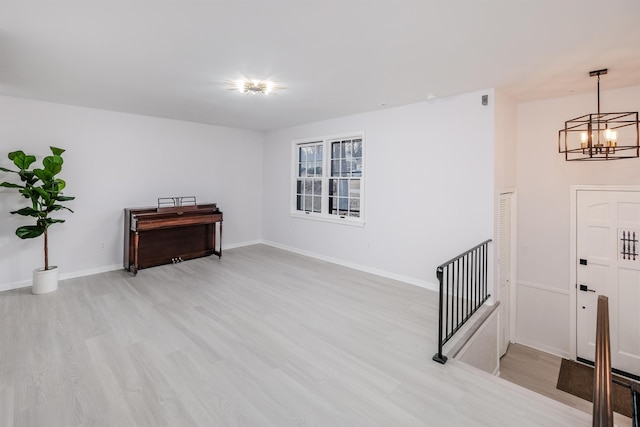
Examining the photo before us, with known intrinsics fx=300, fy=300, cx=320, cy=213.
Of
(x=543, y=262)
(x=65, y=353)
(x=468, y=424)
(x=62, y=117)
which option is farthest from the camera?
(x=62, y=117)

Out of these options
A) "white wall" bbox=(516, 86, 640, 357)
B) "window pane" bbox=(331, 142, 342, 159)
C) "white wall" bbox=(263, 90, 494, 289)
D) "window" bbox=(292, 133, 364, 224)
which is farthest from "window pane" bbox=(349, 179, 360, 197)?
"white wall" bbox=(516, 86, 640, 357)

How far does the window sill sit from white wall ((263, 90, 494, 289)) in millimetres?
100

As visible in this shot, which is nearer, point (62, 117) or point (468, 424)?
point (468, 424)

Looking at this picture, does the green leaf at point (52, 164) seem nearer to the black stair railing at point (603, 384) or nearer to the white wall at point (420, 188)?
the white wall at point (420, 188)

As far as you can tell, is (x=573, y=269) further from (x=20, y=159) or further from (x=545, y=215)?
(x=20, y=159)

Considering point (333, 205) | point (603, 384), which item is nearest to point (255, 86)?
point (333, 205)

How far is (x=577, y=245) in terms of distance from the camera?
391 centimetres

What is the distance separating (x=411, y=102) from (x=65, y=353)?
478 centimetres

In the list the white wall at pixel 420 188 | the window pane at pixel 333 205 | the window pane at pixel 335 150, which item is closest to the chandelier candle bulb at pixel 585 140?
the white wall at pixel 420 188

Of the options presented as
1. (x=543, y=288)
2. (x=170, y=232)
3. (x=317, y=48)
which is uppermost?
(x=317, y=48)

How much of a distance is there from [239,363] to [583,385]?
4.05m

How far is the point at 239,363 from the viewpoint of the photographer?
2498mm

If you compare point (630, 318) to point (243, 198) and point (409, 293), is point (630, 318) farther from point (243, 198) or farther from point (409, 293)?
point (243, 198)

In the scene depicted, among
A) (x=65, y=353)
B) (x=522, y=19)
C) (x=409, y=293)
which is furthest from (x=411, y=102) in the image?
(x=65, y=353)
